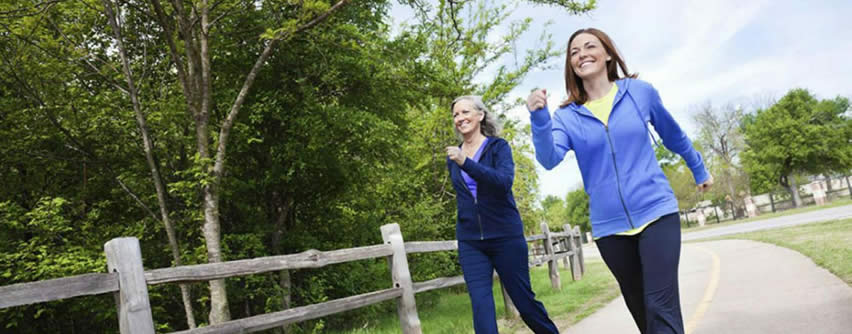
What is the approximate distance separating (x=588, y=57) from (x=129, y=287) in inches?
116

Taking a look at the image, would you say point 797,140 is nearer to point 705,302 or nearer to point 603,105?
point 705,302

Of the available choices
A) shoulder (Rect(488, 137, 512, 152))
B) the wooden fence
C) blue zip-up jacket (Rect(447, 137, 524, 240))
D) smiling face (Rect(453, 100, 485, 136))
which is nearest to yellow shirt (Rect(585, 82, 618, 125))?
blue zip-up jacket (Rect(447, 137, 524, 240))

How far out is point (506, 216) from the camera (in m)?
4.04

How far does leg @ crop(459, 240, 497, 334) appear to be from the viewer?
156 inches

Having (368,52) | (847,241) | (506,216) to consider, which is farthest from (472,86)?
(506,216)

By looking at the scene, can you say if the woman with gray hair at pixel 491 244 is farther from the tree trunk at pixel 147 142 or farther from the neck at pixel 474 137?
the tree trunk at pixel 147 142

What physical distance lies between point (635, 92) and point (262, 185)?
9.68 m

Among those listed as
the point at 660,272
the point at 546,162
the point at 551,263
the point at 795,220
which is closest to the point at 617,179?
the point at 546,162

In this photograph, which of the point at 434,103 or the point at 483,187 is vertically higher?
the point at 434,103

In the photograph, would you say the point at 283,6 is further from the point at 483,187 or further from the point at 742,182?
the point at 742,182

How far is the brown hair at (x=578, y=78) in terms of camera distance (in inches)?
122

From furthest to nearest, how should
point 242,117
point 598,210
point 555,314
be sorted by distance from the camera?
point 242,117 < point 555,314 < point 598,210

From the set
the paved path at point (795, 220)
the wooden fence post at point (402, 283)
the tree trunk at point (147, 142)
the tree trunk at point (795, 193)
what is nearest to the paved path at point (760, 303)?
the wooden fence post at point (402, 283)

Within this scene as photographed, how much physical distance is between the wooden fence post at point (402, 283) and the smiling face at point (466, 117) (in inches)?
85.2
